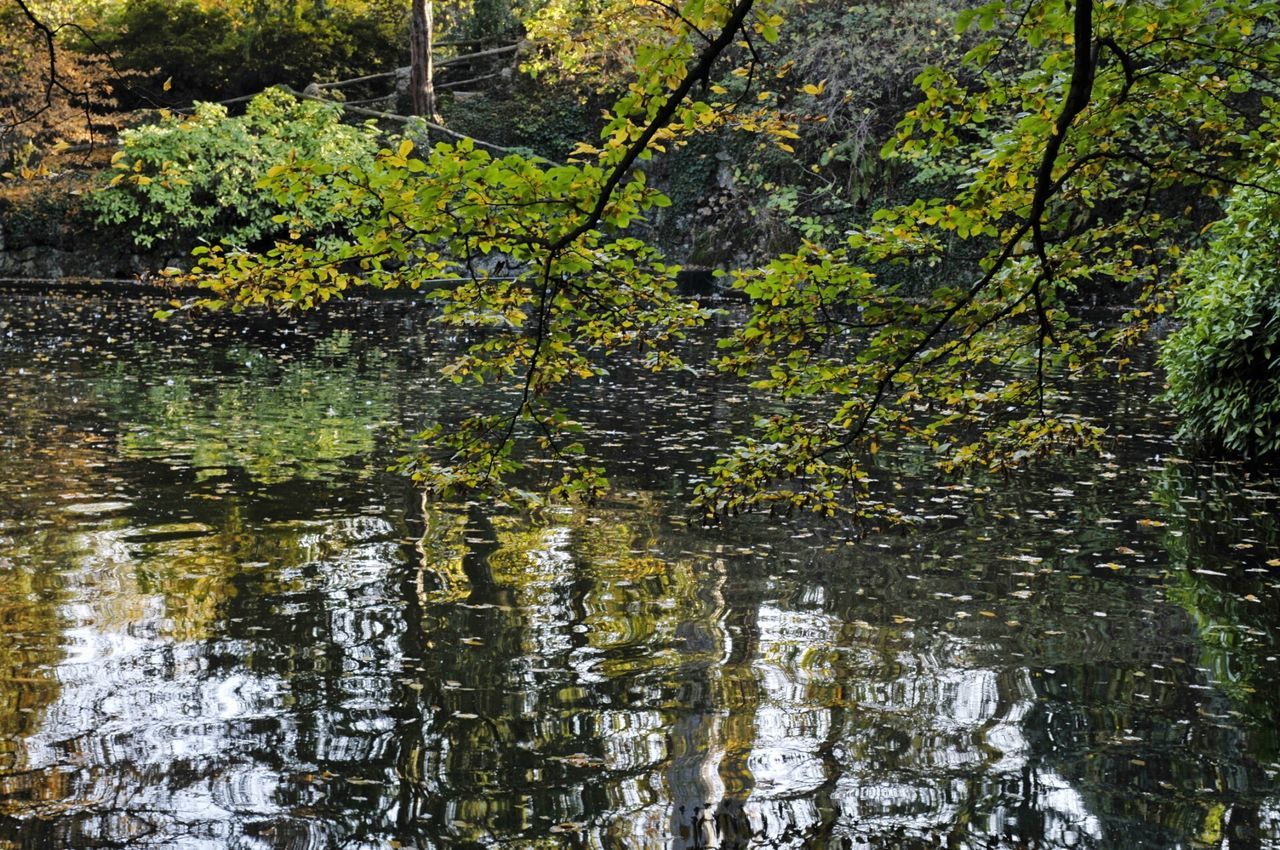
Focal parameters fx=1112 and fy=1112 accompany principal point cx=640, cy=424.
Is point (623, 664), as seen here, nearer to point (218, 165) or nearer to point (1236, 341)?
point (1236, 341)

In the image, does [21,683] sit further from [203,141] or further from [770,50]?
[770,50]

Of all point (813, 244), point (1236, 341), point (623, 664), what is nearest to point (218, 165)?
point (1236, 341)

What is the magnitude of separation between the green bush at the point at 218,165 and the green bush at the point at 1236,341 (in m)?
16.8

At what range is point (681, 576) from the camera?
6.48m

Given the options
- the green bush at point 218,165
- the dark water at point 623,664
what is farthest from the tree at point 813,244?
the green bush at point 218,165

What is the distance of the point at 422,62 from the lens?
25.1 metres

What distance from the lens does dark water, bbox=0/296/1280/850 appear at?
377 cm

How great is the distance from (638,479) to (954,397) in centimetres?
435

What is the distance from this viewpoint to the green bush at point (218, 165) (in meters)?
22.7

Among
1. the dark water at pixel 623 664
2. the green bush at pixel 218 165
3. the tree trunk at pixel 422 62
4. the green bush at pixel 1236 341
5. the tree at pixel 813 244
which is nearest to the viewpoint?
the tree at pixel 813 244

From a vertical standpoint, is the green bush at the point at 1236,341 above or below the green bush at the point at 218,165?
below

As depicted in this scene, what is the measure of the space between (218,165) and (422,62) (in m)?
5.11

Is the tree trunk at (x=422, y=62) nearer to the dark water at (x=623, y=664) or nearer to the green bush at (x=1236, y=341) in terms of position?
the dark water at (x=623, y=664)

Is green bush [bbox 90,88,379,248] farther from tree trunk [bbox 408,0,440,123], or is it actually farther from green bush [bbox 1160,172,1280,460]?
green bush [bbox 1160,172,1280,460]
